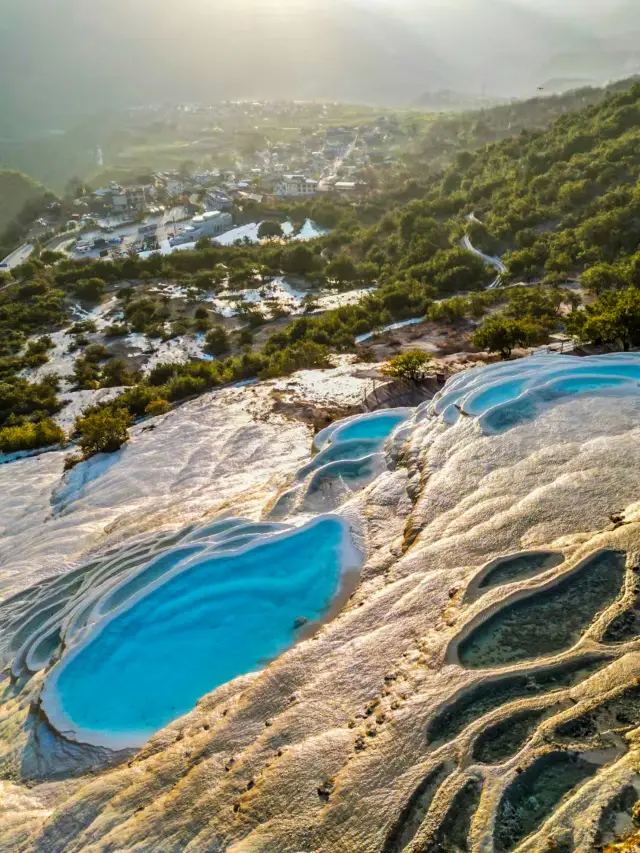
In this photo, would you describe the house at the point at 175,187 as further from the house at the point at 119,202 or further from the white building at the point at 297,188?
the white building at the point at 297,188

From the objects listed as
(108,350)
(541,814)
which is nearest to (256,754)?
(541,814)

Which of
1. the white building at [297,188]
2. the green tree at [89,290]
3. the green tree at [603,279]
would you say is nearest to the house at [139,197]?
the white building at [297,188]

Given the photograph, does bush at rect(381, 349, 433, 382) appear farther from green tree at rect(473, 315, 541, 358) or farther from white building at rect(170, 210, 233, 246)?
white building at rect(170, 210, 233, 246)

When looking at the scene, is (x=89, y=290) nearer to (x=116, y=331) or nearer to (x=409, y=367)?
(x=116, y=331)

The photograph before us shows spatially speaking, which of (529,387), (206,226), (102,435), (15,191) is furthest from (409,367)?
(15,191)

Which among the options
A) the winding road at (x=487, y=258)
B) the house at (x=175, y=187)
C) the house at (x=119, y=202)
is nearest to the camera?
the winding road at (x=487, y=258)

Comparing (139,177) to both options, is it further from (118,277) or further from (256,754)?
(256,754)
